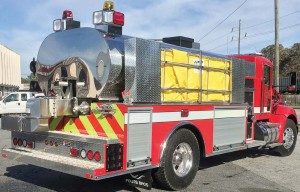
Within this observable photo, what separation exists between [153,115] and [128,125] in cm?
57

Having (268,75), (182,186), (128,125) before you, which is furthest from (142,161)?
(268,75)

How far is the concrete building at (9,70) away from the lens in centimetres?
6706

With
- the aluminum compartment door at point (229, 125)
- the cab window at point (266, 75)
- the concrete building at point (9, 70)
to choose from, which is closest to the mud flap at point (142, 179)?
the aluminum compartment door at point (229, 125)

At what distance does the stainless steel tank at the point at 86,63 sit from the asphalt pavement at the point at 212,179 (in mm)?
1609

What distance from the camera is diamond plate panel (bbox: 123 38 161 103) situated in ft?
19.0

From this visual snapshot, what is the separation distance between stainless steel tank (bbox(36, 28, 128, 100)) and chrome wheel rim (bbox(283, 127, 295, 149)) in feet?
18.9

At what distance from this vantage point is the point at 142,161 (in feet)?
18.6

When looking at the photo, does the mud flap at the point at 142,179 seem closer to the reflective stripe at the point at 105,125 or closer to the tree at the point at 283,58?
the reflective stripe at the point at 105,125

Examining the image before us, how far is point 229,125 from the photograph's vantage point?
7.76 metres

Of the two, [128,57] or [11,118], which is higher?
[128,57]

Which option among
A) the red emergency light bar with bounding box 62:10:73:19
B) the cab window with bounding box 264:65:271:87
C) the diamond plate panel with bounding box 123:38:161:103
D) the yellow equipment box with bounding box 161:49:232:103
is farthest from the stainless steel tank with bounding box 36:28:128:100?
the cab window with bounding box 264:65:271:87

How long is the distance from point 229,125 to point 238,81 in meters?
1.04

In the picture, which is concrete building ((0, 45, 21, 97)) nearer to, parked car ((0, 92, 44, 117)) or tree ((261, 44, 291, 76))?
parked car ((0, 92, 44, 117))

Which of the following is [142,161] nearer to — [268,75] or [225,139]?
[225,139]
